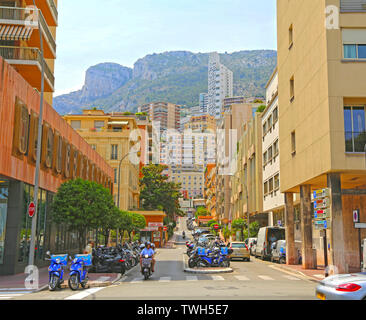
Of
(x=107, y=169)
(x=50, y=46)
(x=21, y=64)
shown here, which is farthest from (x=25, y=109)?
(x=107, y=169)

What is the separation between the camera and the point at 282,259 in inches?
1328

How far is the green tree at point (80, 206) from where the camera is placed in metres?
26.3

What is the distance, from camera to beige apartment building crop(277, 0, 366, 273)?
2203cm

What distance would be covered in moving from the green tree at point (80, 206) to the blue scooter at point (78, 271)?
31.0 ft

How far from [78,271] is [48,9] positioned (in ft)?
84.3

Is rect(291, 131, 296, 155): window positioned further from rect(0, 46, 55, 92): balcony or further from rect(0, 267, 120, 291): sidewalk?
rect(0, 46, 55, 92): balcony

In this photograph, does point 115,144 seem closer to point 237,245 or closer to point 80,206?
point 237,245

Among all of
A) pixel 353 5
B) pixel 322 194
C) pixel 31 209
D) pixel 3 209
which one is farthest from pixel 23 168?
pixel 353 5

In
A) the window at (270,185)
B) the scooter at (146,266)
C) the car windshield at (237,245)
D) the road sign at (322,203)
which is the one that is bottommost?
the scooter at (146,266)

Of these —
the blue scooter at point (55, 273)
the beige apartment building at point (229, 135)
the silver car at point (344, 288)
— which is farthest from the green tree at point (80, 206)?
the beige apartment building at point (229, 135)

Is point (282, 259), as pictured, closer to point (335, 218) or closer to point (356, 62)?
point (335, 218)

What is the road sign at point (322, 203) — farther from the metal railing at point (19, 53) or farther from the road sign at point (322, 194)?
the metal railing at point (19, 53)

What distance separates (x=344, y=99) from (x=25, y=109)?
16660mm

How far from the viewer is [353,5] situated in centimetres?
2317
